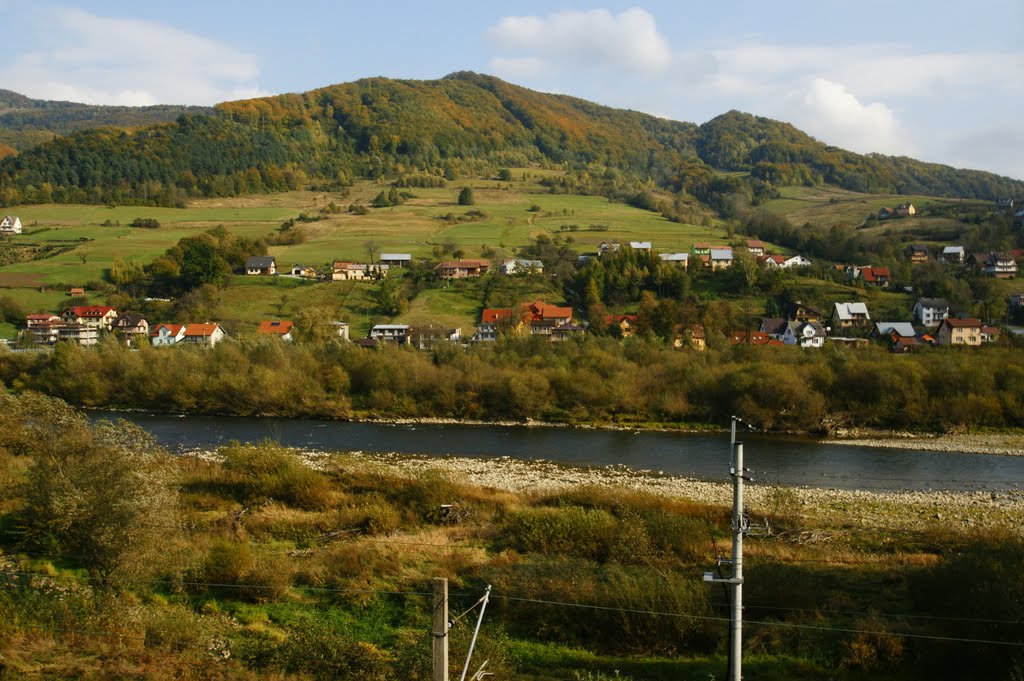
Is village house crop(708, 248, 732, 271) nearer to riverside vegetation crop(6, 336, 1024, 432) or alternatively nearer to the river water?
riverside vegetation crop(6, 336, 1024, 432)

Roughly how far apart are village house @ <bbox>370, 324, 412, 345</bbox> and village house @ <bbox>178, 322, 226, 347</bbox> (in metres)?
9.61

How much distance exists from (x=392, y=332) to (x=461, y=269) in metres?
12.7

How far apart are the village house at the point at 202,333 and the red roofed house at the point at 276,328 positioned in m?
2.44

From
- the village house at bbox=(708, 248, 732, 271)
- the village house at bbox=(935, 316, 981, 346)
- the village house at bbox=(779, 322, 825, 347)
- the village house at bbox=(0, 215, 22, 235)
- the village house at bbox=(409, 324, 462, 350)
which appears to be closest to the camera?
the village house at bbox=(409, 324, 462, 350)

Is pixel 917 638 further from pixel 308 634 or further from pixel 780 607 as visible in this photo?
pixel 308 634

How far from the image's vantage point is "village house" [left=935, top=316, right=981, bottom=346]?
4581cm

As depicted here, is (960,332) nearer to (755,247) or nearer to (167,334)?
(755,247)

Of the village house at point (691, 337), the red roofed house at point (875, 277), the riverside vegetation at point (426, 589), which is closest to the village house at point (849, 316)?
the red roofed house at point (875, 277)

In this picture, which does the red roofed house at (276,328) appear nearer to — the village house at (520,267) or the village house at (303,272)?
the village house at (303,272)

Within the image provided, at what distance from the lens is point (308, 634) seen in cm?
884

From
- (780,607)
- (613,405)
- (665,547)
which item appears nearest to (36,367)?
(613,405)

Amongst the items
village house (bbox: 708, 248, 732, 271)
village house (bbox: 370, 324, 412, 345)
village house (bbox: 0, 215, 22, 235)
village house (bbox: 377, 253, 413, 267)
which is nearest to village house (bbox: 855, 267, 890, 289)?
village house (bbox: 708, 248, 732, 271)

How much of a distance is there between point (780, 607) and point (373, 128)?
118m

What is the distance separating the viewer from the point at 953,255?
65062 millimetres
